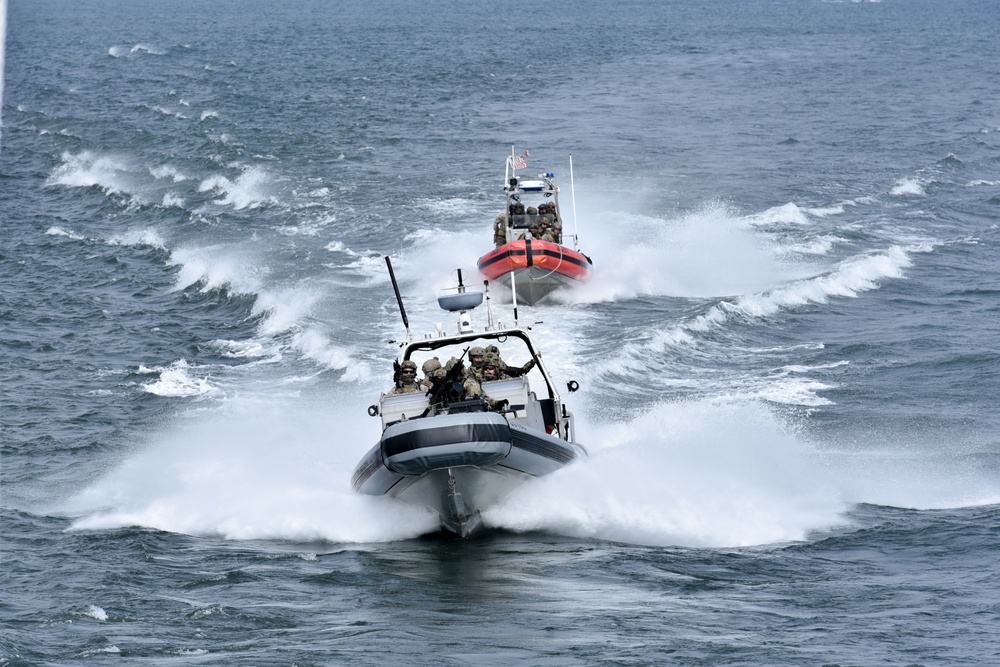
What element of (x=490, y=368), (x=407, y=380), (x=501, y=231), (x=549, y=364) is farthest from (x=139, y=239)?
(x=490, y=368)

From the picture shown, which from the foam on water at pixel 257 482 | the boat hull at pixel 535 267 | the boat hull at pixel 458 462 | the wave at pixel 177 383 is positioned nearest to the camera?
the boat hull at pixel 458 462

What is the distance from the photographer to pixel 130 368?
91.6ft

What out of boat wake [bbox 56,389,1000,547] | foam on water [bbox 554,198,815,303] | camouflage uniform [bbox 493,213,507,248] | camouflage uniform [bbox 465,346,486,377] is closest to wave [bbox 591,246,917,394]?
foam on water [bbox 554,198,815,303]

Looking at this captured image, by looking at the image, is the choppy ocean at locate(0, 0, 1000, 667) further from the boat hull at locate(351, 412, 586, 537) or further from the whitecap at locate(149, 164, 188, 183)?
the boat hull at locate(351, 412, 586, 537)

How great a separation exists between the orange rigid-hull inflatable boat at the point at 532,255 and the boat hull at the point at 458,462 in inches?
529

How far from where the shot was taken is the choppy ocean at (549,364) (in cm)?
1513

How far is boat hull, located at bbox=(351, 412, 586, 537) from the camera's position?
1591cm

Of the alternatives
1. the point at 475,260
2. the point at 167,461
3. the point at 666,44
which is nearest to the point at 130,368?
the point at 167,461

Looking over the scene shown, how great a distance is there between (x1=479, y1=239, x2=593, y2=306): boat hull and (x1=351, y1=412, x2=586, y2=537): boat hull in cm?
1369

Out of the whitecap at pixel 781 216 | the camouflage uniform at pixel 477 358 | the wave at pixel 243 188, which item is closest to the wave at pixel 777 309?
the whitecap at pixel 781 216

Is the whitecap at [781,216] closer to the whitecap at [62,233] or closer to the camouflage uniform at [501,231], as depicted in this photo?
the camouflage uniform at [501,231]

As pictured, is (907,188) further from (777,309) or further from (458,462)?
(458,462)

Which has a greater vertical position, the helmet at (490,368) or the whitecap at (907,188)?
the whitecap at (907,188)

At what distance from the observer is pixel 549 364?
2717 centimetres
